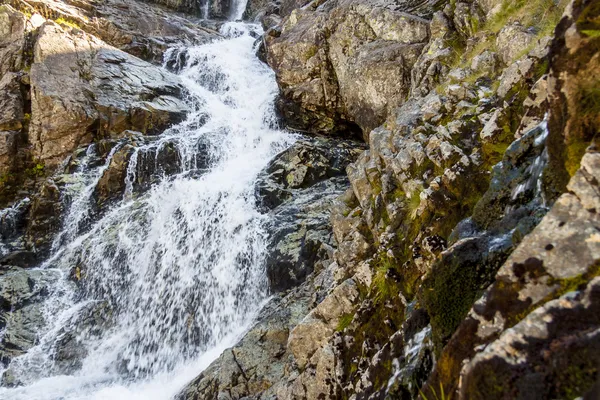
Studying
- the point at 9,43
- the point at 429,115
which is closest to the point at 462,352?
the point at 429,115

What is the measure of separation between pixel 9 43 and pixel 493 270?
92.4 feet

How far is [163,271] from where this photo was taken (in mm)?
14555

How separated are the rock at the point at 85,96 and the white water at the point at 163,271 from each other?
143 centimetres

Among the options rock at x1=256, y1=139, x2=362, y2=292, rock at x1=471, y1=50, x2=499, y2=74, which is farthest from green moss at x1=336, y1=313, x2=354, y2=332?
rock at x1=471, y1=50, x2=499, y2=74

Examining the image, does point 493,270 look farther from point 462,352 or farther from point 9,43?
point 9,43

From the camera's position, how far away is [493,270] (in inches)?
145

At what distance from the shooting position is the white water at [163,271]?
12.2m

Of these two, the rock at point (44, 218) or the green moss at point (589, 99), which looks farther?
the rock at point (44, 218)

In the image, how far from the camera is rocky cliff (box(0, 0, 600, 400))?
2.90 meters

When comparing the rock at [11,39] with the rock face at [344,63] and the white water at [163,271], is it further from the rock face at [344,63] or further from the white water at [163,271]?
the rock face at [344,63]

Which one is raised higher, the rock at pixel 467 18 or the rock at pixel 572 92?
the rock at pixel 467 18

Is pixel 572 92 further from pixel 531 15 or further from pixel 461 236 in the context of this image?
pixel 531 15

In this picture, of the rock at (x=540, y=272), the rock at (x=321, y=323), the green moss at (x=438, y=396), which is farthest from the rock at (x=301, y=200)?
the rock at (x=540, y=272)

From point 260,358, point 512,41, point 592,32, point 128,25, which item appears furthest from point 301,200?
point 128,25
